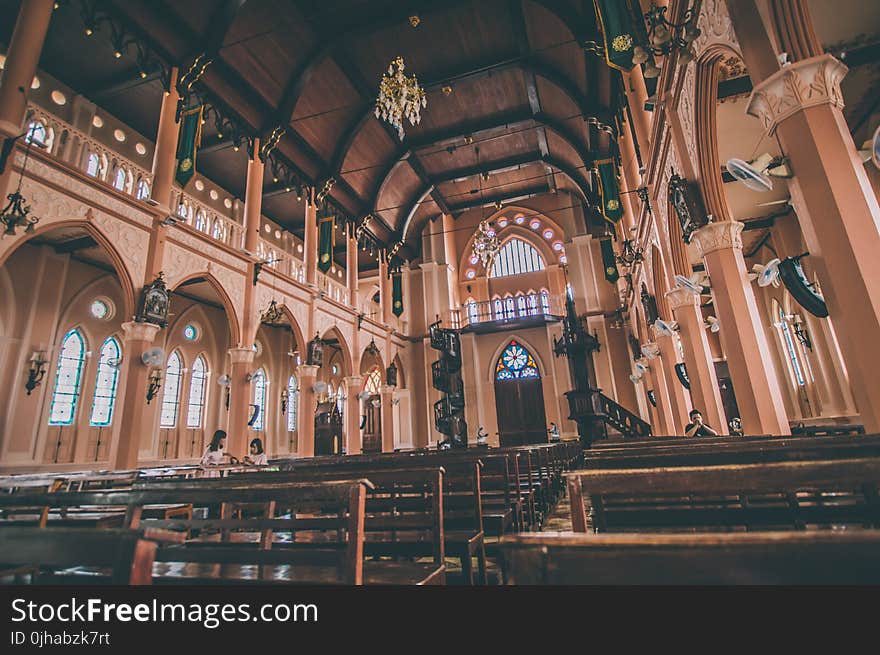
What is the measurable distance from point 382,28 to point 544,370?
14.0 m

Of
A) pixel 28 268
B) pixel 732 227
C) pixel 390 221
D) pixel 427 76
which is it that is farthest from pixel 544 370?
pixel 28 268

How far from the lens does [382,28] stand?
37.9ft

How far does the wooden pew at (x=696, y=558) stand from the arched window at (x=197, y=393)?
1492 centimetres

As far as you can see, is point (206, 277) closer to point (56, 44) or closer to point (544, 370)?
point (56, 44)

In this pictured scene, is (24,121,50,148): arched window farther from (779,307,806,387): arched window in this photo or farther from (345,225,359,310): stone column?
(779,307,806,387): arched window

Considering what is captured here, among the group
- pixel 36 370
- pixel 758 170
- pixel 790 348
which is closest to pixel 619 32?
pixel 758 170

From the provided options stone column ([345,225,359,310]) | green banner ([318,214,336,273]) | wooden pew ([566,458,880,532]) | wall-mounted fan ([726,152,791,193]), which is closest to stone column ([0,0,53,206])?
green banner ([318,214,336,273])

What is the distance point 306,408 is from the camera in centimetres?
1280

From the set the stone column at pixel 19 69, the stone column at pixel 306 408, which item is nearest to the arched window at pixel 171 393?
the stone column at pixel 306 408

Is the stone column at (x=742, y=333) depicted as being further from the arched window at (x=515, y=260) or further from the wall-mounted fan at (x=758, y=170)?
the arched window at (x=515, y=260)

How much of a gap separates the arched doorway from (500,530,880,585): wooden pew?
18.7 meters

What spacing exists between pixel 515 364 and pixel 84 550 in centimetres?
1948

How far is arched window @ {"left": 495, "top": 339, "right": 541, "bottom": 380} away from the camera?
19.8 metres

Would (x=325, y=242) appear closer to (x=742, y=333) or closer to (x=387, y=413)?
(x=387, y=413)
